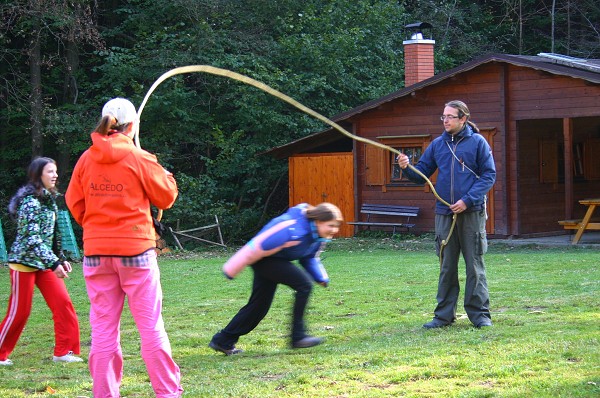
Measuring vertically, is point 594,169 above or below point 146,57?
below

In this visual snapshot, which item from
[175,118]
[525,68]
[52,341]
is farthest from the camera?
[175,118]

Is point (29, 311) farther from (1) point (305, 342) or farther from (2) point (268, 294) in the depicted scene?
(1) point (305, 342)

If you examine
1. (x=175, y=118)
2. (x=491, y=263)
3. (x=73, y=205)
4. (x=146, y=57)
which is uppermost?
(x=146, y=57)

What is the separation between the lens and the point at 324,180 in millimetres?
26328

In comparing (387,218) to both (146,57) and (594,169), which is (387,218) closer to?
(594,169)

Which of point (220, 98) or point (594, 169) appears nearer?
point (594, 169)

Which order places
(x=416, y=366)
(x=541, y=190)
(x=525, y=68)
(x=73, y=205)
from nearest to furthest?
(x=73, y=205), (x=416, y=366), (x=525, y=68), (x=541, y=190)

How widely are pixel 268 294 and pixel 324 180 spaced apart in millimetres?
19219

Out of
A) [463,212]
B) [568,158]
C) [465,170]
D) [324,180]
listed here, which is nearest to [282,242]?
[463,212]

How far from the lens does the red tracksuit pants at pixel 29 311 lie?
7.39 metres

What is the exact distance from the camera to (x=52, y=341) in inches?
342

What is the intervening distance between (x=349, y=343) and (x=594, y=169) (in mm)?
18894

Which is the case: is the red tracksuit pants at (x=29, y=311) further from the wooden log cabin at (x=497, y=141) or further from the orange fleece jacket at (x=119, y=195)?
the wooden log cabin at (x=497, y=141)

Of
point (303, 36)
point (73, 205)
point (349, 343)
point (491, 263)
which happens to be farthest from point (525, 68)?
point (73, 205)
